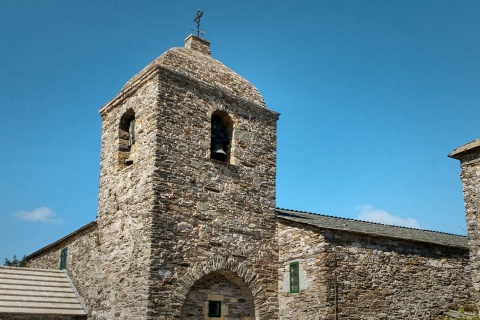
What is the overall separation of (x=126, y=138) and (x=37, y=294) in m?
4.76

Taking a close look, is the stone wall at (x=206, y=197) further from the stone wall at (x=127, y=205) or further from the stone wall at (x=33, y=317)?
the stone wall at (x=33, y=317)

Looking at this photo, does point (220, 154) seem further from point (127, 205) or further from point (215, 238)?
point (127, 205)

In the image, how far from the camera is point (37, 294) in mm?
13391

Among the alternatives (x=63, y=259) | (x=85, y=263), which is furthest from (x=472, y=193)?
(x=63, y=259)

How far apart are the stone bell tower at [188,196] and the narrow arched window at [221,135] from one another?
0.09 ft

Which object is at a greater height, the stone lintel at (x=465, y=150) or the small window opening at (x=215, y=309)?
the stone lintel at (x=465, y=150)

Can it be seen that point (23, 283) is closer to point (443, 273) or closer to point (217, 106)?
point (217, 106)

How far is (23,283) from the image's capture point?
44.3 ft

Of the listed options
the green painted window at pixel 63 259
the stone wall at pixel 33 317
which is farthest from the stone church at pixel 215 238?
the green painted window at pixel 63 259

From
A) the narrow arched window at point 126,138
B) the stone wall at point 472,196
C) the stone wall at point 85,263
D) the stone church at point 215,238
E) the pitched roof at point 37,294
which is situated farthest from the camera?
the narrow arched window at point 126,138

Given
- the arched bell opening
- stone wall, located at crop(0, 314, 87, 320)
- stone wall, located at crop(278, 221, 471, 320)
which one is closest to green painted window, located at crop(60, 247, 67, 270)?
stone wall, located at crop(0, 314, 87, 320)

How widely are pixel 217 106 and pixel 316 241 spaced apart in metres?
4.40

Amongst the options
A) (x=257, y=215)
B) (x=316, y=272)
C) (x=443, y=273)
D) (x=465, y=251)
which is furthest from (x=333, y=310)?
(x=465, y=251)

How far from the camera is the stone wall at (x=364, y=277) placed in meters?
12.2
